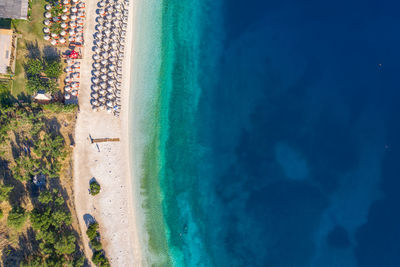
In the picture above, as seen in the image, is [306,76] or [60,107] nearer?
[60,107]

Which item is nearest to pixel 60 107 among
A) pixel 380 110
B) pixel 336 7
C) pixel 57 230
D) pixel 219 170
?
pixel 57 230

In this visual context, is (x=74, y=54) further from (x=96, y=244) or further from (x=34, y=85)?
(x=96, y=244)

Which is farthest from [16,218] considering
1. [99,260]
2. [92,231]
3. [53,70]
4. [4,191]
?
[53,70]

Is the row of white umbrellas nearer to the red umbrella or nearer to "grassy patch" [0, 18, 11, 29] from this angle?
the red umbrella

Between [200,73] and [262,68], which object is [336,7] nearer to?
[262,68]

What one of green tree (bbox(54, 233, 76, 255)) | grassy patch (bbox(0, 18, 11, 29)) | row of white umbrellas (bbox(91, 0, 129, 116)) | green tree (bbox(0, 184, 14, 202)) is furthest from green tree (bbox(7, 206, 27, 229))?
grassy patch (bbox(0, 18, 11, 29))

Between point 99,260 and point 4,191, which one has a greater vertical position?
point 4,191
